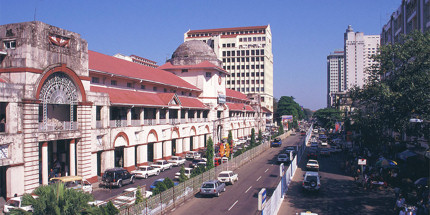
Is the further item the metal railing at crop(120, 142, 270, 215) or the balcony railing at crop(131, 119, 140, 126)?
the balcony railing at crop(131, 119, 140, 126)

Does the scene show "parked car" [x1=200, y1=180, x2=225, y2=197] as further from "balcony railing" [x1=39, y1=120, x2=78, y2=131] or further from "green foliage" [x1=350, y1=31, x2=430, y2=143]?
"green foliage" [x1=350, y1=31, x2=430, y2=143]

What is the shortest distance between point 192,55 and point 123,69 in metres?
25.5

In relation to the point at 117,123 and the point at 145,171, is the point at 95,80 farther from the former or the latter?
the point at 145,171

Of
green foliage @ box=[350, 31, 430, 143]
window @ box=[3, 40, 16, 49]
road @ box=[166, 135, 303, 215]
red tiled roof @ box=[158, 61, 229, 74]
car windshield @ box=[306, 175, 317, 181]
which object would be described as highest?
red tiled roof @ box=[158, 61, 229, 74]

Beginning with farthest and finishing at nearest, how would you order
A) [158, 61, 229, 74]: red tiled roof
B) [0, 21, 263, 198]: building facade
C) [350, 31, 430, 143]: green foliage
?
1. [158, 61, 229, 74]: red tiled roof
2. [0, 21, 263, 198]: building facade
3. [350, 31, 430, 143]: green foliage

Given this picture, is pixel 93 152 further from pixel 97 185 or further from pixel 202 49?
pixel 202 49

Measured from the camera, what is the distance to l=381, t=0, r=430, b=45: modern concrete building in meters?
37.0

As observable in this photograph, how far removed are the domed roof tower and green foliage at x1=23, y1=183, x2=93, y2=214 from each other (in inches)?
2163

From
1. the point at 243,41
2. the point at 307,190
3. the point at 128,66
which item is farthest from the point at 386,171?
the point at 243,41

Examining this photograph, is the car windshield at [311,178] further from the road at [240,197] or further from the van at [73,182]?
the van at [73,182]

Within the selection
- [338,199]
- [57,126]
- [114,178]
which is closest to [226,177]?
[114,178]

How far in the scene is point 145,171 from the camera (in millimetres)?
39000

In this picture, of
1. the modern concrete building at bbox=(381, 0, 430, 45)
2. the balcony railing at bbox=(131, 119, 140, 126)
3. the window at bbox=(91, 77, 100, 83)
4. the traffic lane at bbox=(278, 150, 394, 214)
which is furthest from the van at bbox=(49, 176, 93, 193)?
the modern concrete building at bbox=(381, 0, 430, 45)

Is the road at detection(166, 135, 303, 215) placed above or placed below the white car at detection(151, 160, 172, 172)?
below
